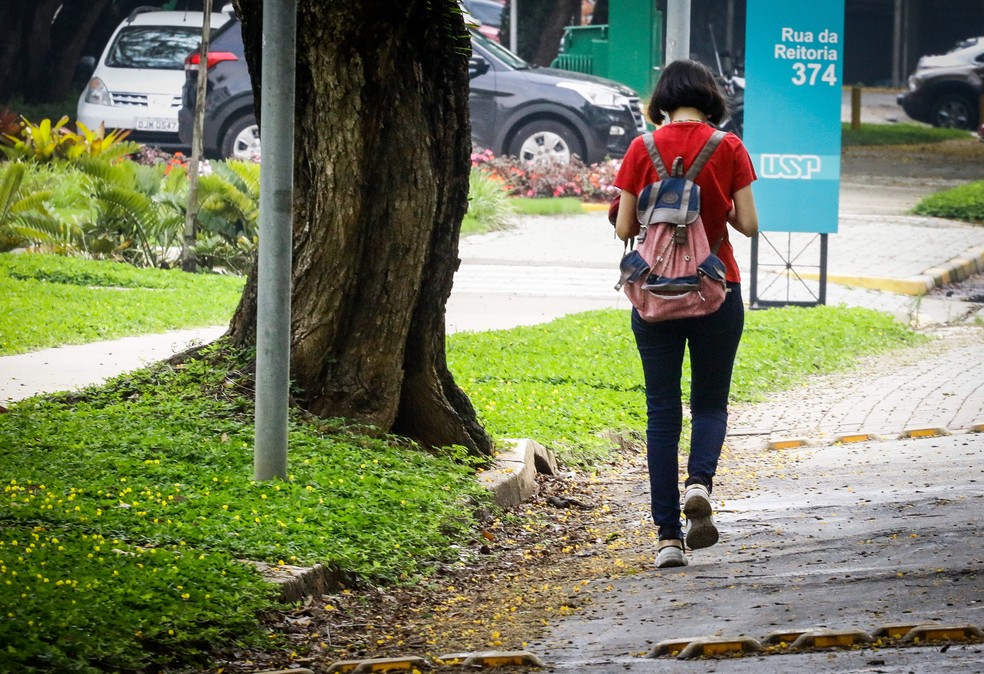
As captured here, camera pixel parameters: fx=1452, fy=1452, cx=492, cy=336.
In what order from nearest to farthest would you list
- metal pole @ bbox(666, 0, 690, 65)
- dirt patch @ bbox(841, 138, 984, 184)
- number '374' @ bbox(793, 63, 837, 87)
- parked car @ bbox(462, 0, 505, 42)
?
1. metal pole @ bbox(666, 0, 690, 65)
2. number '374' @ bbox(793, 63, 837, 87)
3. dirt patch @ bbox(841, 138, 984, 184)
4. parked car @ bbox(462, 0, 505, 42)

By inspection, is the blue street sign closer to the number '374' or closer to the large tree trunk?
Result: the number '374'

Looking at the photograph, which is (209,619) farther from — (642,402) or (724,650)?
(642,402)

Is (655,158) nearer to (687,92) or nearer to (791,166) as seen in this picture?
(687,92)

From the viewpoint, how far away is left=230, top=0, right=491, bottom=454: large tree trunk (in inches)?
255

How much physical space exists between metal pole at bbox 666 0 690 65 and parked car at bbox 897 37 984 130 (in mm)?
22457

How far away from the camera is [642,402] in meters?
8.87

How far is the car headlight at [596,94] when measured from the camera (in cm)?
1973

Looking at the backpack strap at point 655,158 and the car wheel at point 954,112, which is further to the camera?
the car wheel at point 954,112

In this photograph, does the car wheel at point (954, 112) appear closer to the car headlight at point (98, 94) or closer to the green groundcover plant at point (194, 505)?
the car headlight at point (98, 94)

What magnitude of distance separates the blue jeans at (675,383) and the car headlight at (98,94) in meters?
17.4

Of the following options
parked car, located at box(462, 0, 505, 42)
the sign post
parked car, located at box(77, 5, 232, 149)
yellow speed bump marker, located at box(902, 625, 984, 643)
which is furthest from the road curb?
parked car, located at box(462, 0, 505, 42)

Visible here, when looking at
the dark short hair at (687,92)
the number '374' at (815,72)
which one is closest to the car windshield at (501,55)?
the number '374' at (815,72)

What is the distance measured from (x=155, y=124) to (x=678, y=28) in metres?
12.5

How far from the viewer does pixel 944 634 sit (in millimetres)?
3945
